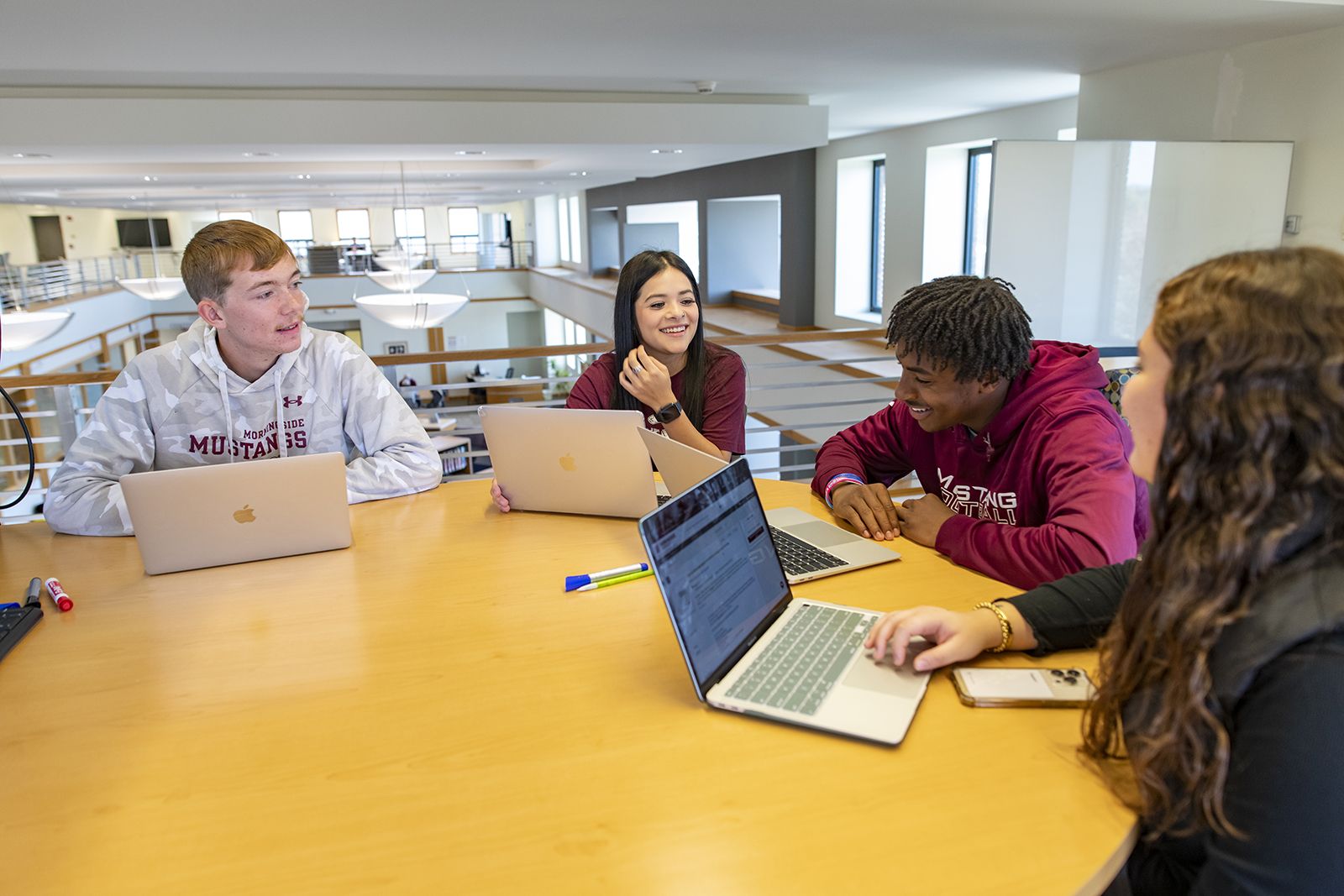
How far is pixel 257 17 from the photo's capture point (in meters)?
2.88

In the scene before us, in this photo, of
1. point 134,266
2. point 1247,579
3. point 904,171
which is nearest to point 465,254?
point 134,266

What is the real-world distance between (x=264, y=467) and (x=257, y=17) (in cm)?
220

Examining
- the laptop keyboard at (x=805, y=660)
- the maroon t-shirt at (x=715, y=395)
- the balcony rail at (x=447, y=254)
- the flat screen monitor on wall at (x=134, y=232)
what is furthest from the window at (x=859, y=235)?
the flat screen monitor on wall at (x=134, y=232)

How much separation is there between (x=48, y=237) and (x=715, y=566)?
17.1 metres

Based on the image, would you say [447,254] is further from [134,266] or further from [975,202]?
[975,202]

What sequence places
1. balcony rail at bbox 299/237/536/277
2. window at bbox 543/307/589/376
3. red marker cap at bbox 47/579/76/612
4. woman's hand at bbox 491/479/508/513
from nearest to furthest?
red marker cap at bbox 47/579/76/612 → woman's hand at bbox 491/479/508/513 → window at bbox 543/307/589/376 → balcony rail at bbox 299/237/536/277

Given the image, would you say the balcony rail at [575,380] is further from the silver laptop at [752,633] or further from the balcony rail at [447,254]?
the balcony rail at [447,254]

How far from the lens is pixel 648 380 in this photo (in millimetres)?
1896

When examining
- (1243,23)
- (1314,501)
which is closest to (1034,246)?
(1243,23)

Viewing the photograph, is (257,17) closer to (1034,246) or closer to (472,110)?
(472,110)

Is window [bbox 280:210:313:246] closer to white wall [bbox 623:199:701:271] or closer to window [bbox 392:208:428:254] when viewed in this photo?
window [bbox 392:208:428:254]

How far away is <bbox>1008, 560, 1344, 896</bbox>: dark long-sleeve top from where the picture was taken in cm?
66

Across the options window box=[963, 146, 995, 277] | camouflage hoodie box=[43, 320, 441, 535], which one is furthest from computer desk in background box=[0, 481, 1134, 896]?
window box=[963, 146, 995, 277]

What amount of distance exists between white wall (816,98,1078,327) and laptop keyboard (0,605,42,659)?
560cm
